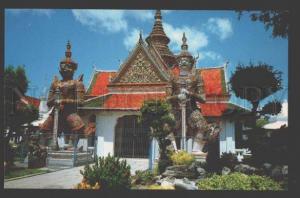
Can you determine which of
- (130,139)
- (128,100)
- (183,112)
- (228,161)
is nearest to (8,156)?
(130,139)

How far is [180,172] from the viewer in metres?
9.69

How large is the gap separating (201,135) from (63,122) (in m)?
5.49

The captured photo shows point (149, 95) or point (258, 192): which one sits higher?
point (149, 95)

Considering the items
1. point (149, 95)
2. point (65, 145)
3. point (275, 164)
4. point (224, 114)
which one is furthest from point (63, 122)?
point (275, 164)

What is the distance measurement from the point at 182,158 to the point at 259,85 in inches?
162

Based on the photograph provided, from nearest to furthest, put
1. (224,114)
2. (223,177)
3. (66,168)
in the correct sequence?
(223,177) < (66,168) < (224,114)

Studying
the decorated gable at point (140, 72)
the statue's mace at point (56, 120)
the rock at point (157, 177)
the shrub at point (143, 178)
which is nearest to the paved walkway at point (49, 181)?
the shrub at point (143, 178)

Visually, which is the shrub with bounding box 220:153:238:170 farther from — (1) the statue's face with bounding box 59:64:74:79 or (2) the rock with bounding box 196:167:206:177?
(1) the statue's face with bounding box 59:64:74:79

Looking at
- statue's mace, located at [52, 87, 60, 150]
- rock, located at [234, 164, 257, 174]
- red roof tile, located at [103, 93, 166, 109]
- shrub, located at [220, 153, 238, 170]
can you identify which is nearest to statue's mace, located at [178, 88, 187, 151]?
shrub, located at [220, 153, 238, 170]

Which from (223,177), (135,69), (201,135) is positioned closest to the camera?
(223,177)

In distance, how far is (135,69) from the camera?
51.5ft

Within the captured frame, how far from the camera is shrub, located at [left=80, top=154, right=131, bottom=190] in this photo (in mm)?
8203

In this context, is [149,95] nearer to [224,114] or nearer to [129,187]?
[224,114]

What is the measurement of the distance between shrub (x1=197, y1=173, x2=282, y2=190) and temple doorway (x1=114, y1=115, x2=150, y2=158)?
6289 mm
